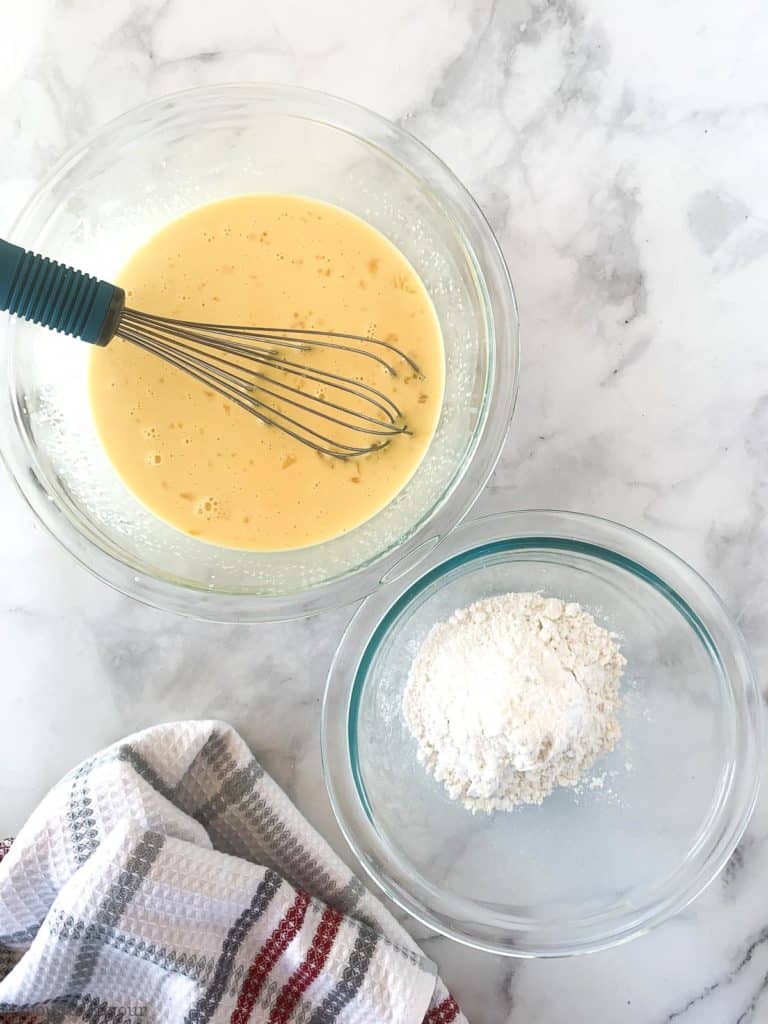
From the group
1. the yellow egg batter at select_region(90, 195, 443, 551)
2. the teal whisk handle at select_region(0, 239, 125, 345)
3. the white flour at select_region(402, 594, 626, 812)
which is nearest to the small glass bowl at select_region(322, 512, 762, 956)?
the white flour at select_region(402, 594, 626, 812)

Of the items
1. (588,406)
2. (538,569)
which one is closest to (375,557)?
(538,569)

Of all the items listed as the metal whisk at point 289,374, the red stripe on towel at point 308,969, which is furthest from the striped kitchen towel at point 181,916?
the metal whisk at point 289,374

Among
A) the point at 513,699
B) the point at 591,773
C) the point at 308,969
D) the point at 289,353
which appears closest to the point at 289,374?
the point at 289,353

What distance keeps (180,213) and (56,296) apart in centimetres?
28

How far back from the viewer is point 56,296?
3.01 ft

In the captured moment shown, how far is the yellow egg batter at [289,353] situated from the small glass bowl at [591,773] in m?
0.15

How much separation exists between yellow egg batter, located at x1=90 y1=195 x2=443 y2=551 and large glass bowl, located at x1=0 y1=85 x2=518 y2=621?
2cm

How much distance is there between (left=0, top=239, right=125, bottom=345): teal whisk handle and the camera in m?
0.89

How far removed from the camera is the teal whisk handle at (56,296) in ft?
2.92

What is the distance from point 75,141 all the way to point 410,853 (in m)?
1.00

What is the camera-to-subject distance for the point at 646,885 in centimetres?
119

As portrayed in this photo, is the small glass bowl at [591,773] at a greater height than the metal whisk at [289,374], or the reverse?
the metal whisk at [289,374]

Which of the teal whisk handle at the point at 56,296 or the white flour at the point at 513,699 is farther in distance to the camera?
the white flour at the point at 513,699

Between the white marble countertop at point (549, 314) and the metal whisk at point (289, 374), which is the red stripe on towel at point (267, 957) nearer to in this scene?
the white marble countertop at point (549, 314)
